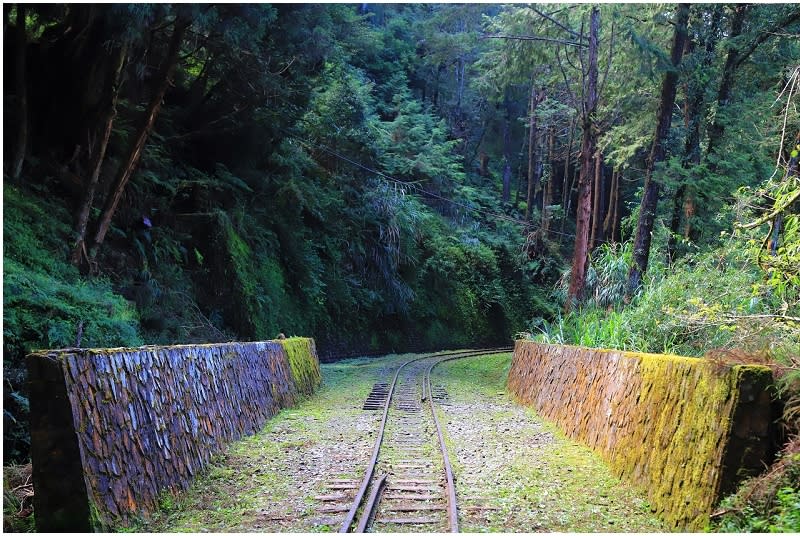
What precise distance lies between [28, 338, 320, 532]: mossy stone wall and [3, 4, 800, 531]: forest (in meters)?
2.08

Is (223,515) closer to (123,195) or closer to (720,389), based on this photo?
(720,389)

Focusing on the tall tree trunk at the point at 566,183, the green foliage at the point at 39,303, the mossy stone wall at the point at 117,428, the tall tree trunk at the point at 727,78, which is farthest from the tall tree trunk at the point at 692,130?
the tall tree trunk at the point at 566,183

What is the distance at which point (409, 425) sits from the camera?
34.0ft

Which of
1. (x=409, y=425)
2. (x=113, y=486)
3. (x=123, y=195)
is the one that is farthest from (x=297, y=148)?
(x=113, y=486)

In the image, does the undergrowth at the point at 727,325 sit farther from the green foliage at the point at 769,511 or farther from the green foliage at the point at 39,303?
the green foliage at the point at 39,303

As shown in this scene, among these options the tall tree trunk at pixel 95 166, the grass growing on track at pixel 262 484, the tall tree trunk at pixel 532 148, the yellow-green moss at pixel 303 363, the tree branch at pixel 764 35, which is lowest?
the grass growing on track at pixel 262 484

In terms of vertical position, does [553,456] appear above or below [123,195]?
below

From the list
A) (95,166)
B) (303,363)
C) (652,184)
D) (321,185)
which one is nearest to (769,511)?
(303,363)

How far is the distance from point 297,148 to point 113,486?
1823cm

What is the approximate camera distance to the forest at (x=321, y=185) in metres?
8.80

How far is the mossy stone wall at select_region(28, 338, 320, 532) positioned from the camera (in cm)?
448

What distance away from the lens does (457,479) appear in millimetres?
6867

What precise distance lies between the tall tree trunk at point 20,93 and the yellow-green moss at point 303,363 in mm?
6225

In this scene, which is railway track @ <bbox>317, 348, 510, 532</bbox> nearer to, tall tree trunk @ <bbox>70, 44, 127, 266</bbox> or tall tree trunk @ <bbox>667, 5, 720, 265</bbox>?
tall tree trunk @ <bbox>70, 44, 127, 266</bbox>
